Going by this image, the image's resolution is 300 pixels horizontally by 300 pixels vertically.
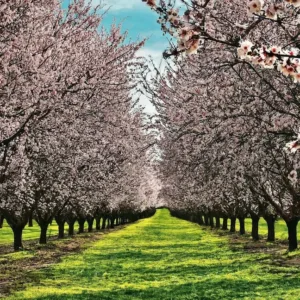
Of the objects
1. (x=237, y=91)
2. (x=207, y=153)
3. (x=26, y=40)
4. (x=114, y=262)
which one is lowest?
(x=114, y=262)

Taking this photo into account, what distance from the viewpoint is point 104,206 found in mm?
54219

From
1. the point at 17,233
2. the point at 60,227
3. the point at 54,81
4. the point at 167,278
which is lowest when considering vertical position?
the point at 167,278

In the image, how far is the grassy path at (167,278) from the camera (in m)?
14.7

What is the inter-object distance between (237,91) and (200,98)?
1.83 meters

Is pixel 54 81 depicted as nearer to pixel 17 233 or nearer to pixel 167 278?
pixel 167 278

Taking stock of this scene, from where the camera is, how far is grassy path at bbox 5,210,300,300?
14727 mm

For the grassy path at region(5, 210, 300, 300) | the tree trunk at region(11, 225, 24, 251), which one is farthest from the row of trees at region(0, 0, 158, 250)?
the tree trunk at region(11, 225, 24, 251)

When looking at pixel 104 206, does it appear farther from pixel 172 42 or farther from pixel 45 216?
pixel 172 42

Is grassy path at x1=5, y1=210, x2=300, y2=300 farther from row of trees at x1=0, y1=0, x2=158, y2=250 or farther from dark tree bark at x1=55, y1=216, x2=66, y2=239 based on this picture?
dark tree bark at x1=55, y1=216, x2=66, y2=239

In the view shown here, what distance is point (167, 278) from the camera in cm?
1850

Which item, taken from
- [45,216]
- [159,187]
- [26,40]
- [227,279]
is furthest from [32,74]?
[159,187]

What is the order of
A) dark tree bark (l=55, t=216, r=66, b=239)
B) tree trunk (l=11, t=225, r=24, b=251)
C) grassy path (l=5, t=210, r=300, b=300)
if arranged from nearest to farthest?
grassy path (l=5, t=210, r=300, b=300), tree trunk (l=11, t=225, r=24, b=251), dark tree bark (l=55, t=216, r=66, b=239)

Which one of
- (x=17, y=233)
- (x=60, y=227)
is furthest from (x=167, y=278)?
(x=60, y=227)

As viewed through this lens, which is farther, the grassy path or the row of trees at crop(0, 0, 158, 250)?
the grassy path
